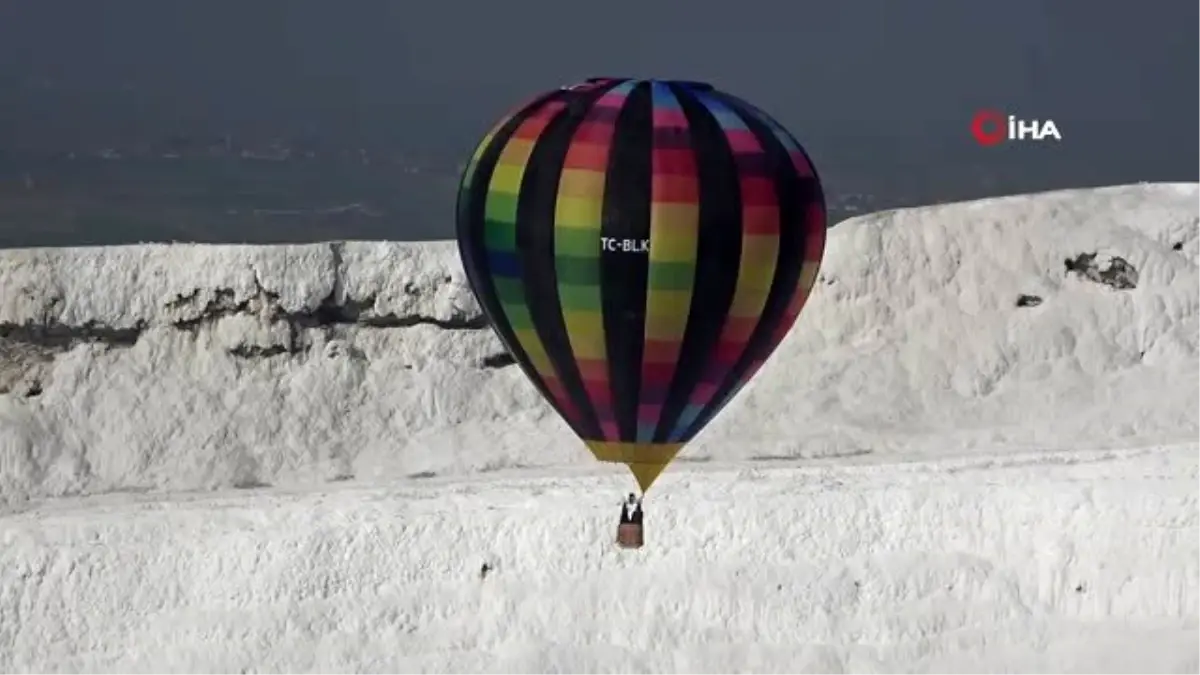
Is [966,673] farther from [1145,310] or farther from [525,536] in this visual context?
[1145,310]

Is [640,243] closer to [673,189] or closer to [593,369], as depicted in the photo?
[673,189]

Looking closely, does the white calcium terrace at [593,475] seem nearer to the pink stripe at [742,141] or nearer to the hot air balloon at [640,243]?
the hot air balloon at [640,243]

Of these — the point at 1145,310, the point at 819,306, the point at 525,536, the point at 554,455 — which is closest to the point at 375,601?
the point at 525,536

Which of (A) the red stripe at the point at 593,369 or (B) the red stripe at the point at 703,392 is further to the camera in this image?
(B) the red stripe at the point at 703,392

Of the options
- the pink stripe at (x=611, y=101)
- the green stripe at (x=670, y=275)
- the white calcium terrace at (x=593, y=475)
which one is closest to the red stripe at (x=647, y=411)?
the green stripe at (x=670, y=275)

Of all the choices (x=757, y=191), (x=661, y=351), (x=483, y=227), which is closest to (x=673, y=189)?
(x=757, y=191)

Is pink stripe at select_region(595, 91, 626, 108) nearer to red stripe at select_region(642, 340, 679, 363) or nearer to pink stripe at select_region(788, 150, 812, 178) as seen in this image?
pink stripe at select_region(788, 150, 812, 178)
